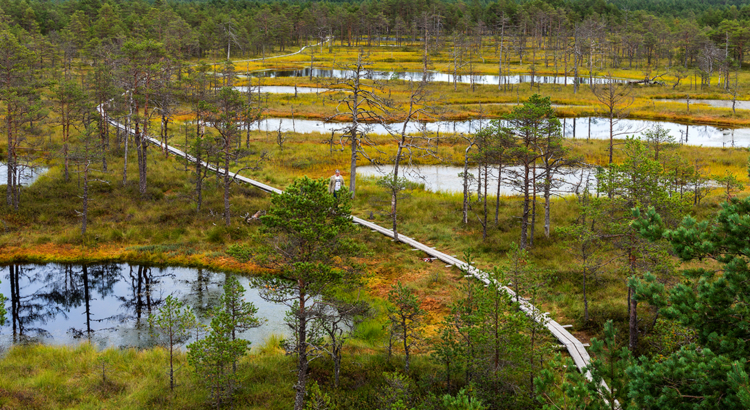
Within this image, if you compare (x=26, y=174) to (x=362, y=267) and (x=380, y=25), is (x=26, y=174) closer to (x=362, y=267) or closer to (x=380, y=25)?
(x=362, y=267)

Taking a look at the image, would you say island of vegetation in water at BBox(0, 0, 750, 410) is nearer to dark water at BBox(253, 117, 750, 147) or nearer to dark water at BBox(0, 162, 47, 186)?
dark water at BBox(0, 162, 47, 186)

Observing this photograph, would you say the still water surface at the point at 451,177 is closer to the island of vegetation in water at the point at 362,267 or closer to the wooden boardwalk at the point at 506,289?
the island of vegetation in water at the point at 362,267

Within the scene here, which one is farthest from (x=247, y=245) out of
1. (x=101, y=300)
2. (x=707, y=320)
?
(x=707, y=320)

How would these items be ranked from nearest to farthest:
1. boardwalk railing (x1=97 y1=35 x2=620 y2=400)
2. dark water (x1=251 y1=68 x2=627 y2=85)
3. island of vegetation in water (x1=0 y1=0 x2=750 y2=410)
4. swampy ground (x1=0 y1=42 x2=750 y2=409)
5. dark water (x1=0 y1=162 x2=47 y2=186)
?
island of vegetation in water (x1=0 y1=0 x2=750 y2=410) < boardwalk railing (x1=97 y1=35 x2=620 y2=400) < swampy ground (x1=0 y1=42 x2=750 y2=409) < dark water (x1=0 y1=162 x2=47 y2=186) < dark water (x1=251 y1=68 x2=627 y2=85)

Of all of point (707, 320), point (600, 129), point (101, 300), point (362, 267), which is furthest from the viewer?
point (600, 129)

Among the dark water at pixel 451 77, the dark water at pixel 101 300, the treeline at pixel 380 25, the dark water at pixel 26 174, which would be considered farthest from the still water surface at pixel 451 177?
the dark water at pixel 451 77

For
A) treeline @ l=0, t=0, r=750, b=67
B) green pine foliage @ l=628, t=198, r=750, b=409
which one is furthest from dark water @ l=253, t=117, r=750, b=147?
Result: green pine foliage @ l=628, t=198, r=750, b=409
